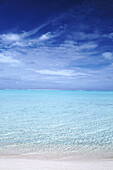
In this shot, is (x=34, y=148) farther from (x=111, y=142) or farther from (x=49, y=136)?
(x=111, y=142)

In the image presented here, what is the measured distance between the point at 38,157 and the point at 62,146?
1785mm

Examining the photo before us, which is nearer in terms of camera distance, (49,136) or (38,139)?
(38,139)

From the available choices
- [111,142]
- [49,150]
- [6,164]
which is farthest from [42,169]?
[111,142]

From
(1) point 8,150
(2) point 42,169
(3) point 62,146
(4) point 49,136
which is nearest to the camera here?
(2) point 42,169

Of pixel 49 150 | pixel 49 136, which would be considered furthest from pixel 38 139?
pixel 49 150

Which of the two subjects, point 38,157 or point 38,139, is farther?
point 38,139

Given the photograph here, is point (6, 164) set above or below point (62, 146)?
above

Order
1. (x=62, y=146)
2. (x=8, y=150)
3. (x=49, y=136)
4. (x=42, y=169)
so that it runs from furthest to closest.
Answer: (x=49, y=136)
(x=62, y=146)
(x=8, y=150)
(x=42, y=169)

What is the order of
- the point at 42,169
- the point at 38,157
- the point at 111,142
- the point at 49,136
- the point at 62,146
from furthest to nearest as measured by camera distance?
the point at 49,136
the point at 111,142
the point at 62,146
the point at 38,157
the point at 42,169

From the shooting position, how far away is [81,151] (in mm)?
6363

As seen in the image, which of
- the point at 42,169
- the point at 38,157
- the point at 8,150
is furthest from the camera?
the point at 8,150

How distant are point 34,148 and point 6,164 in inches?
97.5

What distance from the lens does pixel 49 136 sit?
28.1ft

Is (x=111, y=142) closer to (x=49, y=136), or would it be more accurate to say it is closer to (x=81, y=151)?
(x=81, y=151)
